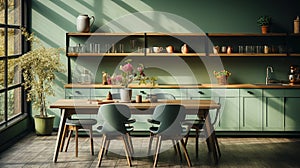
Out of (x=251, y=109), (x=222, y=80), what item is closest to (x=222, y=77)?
(x=222, y=80)

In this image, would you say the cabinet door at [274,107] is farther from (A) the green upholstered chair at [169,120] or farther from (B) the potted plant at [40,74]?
(B) the potted plant at [40,74]

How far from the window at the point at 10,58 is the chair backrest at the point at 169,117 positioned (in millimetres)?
2614

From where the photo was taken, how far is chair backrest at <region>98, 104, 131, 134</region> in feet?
20.4

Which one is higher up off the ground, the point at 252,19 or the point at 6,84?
the point at 252,19

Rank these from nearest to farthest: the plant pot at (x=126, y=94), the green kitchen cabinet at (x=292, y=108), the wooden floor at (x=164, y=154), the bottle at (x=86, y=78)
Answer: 1. the wooden floor at (x=164, y=154)
2. the plant pot at (x=126, y=94)
3. the green kitchen cabinet at (x=292, y=108)
4. the bottle at (x=86, y=78)

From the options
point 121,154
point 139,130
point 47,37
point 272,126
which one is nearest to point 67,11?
point 47,37

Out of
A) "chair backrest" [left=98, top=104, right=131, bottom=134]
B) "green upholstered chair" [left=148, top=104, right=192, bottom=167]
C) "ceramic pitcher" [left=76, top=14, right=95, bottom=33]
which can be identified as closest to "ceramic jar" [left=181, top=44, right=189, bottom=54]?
"ceramic pitcher" [left=76, top=14, right=95, bottom=33]

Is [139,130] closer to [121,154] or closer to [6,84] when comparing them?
[121,154]

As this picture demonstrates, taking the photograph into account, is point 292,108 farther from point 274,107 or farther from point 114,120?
point 114,120

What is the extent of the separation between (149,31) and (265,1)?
2.14 meters

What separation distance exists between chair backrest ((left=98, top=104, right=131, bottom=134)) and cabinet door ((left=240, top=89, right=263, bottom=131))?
2764 mm

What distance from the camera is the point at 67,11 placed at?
8.96 m

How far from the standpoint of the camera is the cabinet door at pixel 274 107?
8.41 meters

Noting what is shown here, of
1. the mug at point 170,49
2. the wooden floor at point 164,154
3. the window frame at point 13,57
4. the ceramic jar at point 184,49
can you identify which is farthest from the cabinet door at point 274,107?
the window frame at point 13,57
